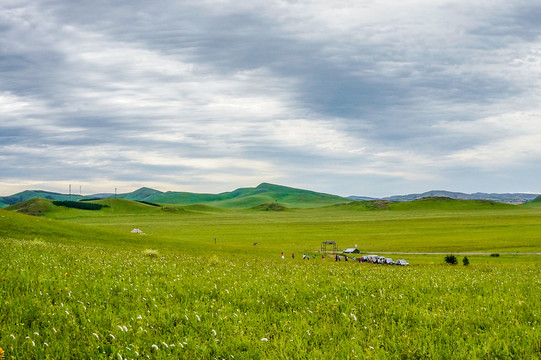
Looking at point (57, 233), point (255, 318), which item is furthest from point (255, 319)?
point (57, 233)

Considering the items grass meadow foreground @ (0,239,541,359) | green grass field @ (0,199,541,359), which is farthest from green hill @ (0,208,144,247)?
grass meadow foreground @ (0,239,541,359)

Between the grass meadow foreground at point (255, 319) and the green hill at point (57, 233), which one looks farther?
the green hill at point (57, 233)

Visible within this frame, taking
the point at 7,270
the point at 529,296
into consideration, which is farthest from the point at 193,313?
the point at 529,296

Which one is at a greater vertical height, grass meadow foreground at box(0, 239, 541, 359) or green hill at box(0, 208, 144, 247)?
grass meadow foreground at box(0, 239, 541, 359)

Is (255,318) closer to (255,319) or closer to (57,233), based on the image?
(255,319)

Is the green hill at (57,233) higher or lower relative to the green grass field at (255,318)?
lower

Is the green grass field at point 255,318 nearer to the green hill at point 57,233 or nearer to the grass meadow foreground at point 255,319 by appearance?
the grass meadow foreground at point 255,319

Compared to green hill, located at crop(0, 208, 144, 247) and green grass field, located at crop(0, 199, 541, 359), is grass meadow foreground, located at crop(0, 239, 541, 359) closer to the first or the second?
green grass field, located at crop(0, 199, 541, 359)

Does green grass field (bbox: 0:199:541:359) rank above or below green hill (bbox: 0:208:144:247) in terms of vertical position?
above

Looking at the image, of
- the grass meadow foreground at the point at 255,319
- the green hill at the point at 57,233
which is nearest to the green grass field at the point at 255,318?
the grass meadow foreground at the point at 255,319

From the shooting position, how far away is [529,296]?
11.6 m

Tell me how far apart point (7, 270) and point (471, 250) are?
253ft

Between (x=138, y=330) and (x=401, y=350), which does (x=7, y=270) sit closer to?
(x=138, y=330)

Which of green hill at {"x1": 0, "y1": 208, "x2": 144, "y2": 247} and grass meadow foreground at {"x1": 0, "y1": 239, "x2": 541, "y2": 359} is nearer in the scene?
grass meadow foreground at {"x1": 0, "y1": 239, "x2": 541, "y2": 359}
